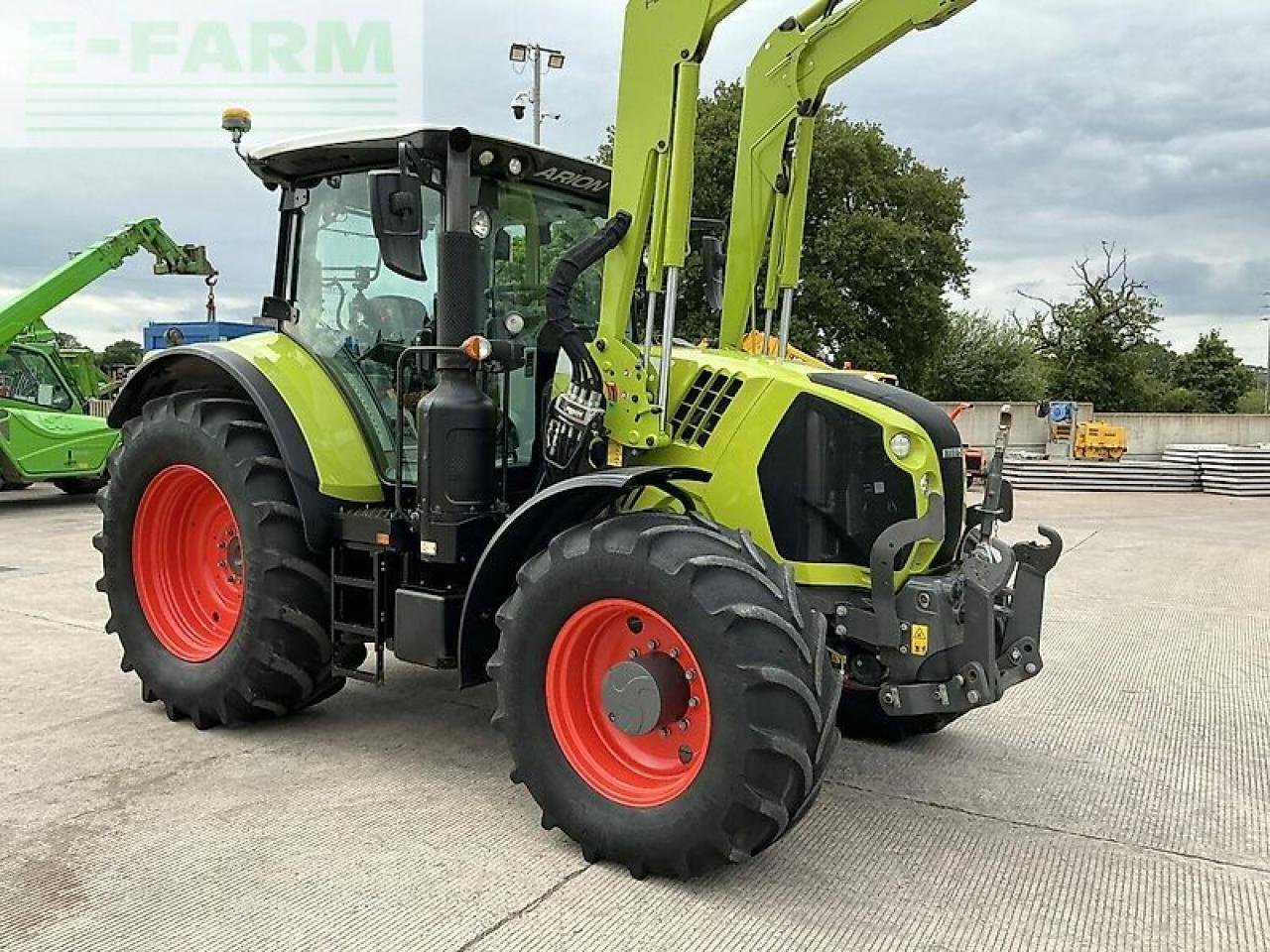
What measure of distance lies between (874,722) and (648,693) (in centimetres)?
175

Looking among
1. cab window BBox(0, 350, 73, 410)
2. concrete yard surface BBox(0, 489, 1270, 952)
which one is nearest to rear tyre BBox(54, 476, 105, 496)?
cab window BBox(0, 350, 73, 410)

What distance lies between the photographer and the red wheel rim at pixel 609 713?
3525 mm

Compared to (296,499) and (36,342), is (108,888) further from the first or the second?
(36,342)

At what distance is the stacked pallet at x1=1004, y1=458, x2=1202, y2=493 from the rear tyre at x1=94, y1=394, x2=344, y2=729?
15723 mm

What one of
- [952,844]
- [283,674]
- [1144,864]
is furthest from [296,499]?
[1144,864]

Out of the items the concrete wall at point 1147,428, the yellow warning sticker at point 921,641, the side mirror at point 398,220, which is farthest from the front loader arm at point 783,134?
the concrete wall at point 1147,428

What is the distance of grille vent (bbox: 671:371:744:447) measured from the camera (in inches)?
160

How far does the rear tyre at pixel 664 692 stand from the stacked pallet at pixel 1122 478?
1617 centimetres

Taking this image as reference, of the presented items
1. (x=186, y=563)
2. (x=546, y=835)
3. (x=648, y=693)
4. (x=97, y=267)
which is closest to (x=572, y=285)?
(x=648, y=693)

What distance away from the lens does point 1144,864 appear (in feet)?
12.1

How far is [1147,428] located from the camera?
25.7 m

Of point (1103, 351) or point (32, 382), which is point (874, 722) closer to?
point (32, 382)

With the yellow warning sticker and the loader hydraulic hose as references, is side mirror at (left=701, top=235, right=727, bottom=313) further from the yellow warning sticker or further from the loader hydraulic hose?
the yellow warning sticker

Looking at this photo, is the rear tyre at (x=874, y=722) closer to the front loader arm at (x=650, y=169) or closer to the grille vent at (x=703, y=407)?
the grille vent at (x=703, y=407)
